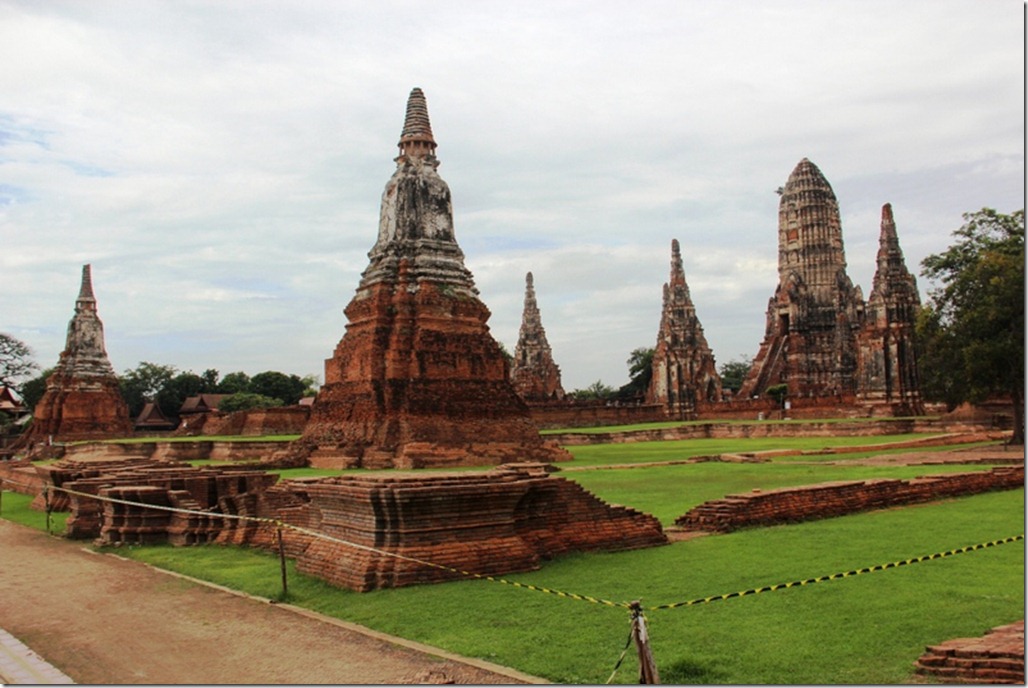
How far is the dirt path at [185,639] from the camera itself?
18.9 ft

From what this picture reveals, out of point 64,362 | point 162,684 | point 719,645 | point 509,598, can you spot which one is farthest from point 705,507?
point 64,362

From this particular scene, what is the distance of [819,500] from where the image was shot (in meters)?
12.0

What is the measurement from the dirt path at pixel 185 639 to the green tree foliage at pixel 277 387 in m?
67.1

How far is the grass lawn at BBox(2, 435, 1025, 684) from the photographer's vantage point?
557cm

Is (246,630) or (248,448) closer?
(246,630)

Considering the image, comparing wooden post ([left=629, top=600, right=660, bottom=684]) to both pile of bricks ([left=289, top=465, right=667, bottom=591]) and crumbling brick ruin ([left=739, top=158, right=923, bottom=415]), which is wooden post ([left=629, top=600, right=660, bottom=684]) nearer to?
pile of bricks ([left=289, top=465, right=667, bottom=591])

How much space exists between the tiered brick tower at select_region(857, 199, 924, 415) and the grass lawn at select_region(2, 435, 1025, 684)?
89.8ft

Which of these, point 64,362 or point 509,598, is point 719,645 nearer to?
point 509,598

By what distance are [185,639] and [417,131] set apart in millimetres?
22357

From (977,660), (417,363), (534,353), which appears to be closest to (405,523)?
(977,660)

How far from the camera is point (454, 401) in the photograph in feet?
79.8

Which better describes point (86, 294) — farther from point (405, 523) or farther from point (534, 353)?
point (405, 523)

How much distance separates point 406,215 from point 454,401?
577 centimetres

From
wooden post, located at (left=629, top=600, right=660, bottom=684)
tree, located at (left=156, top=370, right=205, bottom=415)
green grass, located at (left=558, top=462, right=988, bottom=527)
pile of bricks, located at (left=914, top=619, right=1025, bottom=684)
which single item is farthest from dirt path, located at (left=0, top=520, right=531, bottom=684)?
tree, located at (left=156, top=370, right=205, bottom=415)
